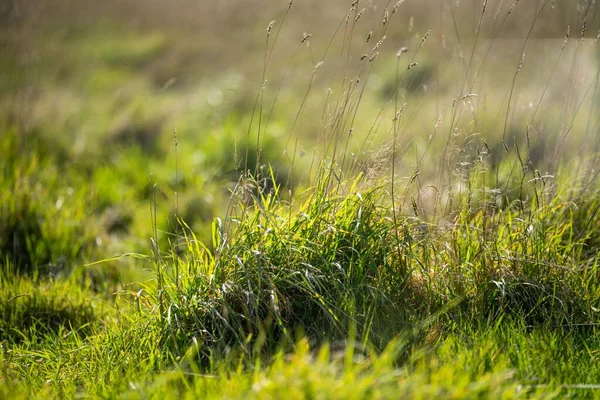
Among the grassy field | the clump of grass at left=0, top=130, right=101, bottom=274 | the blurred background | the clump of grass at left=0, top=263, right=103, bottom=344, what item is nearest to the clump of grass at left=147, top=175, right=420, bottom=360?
the grassy field

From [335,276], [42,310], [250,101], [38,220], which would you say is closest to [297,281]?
[335,276]

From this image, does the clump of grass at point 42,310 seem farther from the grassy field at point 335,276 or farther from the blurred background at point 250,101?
the blurred background at point 250,101

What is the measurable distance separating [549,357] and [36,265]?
291 centimetres

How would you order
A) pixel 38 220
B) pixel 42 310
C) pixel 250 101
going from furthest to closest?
pixel 250 101 → pixel 38 220 → pixel 42 310

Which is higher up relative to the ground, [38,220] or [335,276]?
[335,276]

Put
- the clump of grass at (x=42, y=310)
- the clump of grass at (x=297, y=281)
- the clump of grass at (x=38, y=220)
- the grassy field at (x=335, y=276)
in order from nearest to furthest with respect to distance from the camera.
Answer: the grassy field at (x=335, y=276) < the clump of grass at (x=297, y=281) < the clump of grass at (x=42, y=310) < the clump of grass at (x=38, y=220)

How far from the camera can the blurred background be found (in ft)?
11.9

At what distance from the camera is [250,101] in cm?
807

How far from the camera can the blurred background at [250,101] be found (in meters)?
3.62

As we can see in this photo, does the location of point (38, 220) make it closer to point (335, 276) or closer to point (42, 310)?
point (42, 310)

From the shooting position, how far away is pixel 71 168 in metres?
6.16

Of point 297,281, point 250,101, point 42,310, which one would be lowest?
point 42,310

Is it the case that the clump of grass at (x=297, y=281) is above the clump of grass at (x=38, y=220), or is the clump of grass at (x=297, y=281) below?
above

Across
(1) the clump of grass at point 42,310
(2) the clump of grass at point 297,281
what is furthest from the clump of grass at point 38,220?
(2) the clump of grass at point 297,281
